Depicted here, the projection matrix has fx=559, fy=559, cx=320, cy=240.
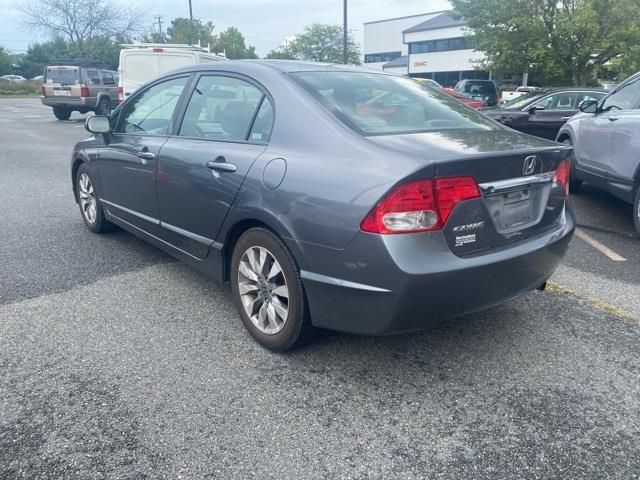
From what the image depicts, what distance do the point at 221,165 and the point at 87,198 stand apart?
276 centimetres

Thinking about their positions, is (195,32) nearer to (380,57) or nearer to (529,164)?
(380,57)

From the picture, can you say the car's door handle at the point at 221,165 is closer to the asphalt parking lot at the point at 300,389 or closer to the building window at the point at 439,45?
the asphalt parking lot at the point at 300,389

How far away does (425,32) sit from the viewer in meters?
59.6

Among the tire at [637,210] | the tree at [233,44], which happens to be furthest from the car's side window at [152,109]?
the tree at [233,44]

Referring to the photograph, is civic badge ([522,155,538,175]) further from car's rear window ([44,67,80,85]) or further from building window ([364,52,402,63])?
building window ([364,52,402,63])

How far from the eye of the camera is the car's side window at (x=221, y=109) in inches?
135

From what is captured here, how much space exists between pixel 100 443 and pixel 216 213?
1.46 metres

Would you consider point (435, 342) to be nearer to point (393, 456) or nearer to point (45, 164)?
point (393, 456)

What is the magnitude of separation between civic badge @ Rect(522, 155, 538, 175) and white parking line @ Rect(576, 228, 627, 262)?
2519mm

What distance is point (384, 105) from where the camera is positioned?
3.34 meters

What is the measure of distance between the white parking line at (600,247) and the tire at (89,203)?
15.2 feet

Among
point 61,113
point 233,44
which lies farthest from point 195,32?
point 61,113

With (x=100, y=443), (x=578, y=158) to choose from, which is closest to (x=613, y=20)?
(x=578, y=158)

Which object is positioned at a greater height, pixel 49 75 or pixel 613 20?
pixel 613 20
